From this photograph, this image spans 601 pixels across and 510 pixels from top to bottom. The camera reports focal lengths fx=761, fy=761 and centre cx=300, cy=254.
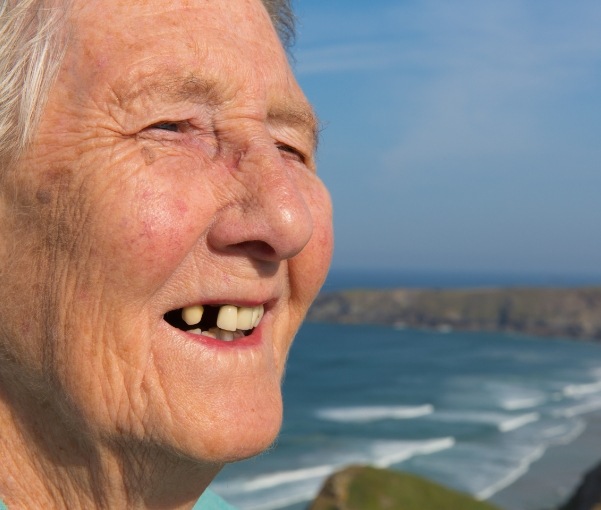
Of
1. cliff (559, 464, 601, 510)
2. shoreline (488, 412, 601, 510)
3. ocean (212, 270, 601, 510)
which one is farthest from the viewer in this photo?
ocean (212, 270, 601, 510)

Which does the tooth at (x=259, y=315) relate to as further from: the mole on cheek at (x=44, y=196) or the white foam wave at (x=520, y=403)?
the white foam wave at (x=520, y=403)

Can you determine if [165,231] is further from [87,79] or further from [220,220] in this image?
[87,79]

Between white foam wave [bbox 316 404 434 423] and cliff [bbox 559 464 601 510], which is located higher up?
cliff [bbox 559 464 601 510]

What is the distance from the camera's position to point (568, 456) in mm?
31266

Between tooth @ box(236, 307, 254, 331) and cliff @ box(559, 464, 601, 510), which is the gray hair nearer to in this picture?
tooth @ box(236, 307, 254, 331)

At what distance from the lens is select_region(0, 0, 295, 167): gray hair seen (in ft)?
4.72

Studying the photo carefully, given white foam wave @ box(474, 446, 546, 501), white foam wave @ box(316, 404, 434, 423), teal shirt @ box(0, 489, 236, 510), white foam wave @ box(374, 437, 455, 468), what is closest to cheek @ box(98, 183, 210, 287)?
teal shirt @ box(0, 489, 236, 510)

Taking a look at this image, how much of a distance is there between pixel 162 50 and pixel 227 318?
0.54 meters

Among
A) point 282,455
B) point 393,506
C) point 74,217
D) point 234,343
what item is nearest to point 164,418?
point 234,343

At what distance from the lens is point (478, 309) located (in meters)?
99.8

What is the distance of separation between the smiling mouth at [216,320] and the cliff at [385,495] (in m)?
12.3

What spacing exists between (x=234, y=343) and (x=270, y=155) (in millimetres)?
405

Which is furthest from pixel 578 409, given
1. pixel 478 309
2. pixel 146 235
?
pixel 478 309

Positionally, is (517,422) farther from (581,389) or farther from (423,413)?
(581,389)
